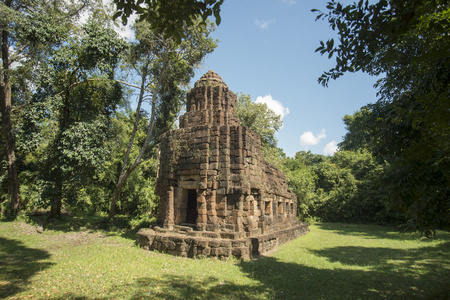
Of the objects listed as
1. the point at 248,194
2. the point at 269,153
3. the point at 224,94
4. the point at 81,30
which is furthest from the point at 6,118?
the point at 269,153

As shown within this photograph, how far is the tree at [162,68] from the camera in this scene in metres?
15.6

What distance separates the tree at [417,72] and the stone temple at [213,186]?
510 cm

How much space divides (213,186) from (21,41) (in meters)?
13.1

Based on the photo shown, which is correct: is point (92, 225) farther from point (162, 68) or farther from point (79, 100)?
point (162, 68)

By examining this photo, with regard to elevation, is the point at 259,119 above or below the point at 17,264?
above

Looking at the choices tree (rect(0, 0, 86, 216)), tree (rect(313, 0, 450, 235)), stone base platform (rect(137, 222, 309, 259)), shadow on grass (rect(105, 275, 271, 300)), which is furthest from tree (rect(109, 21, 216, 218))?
tree (rect(313, 0, 450, 235))

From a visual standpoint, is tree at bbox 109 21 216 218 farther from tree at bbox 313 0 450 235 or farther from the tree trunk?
tree at bbox 313 0 450 235

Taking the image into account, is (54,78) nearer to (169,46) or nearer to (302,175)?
(169,46)

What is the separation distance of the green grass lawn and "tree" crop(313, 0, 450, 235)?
2.32m

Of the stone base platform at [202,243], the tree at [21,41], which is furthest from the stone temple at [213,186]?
the tree at [21,41]

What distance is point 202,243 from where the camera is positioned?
8477mm

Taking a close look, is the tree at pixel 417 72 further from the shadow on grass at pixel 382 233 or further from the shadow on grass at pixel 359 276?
the shadow on grass at pixel 382 233

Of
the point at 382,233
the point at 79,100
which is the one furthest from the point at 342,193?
the point at 79,100

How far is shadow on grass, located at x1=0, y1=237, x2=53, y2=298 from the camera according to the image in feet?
17.6
